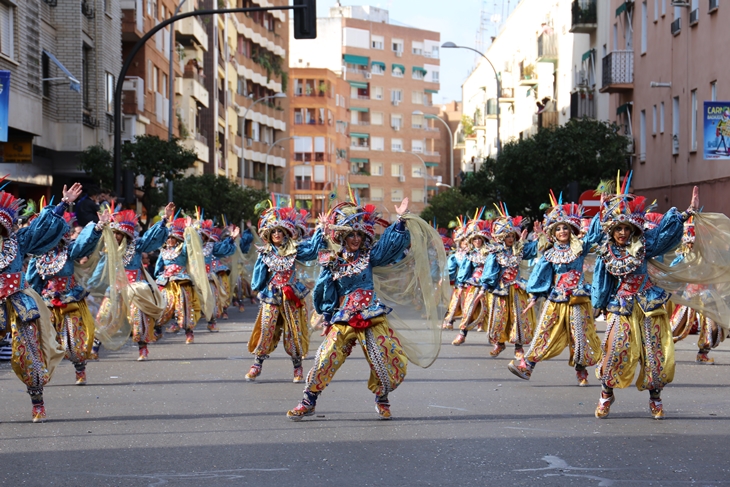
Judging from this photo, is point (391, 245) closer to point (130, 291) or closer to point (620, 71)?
point (130, 291)

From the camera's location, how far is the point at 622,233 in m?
11.1

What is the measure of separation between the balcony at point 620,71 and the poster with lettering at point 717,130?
1751 cm

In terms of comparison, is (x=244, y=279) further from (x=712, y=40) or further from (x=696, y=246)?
(x=696, y=246)

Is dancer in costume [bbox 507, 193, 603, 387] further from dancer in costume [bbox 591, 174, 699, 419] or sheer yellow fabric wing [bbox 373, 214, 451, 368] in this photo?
dancer in costume [bbox 591, 174, 699, 419]

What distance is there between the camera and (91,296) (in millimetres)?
15602

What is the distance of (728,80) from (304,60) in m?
97.3

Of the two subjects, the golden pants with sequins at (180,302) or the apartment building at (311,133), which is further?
the apartment building at (311,133)

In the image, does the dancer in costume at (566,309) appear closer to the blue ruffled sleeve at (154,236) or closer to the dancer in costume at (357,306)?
the dancer in costume at (357,306)

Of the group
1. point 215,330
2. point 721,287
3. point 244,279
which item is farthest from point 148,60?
point 721,287

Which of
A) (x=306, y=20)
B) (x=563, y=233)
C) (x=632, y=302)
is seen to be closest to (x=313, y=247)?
(x=632, y=302)

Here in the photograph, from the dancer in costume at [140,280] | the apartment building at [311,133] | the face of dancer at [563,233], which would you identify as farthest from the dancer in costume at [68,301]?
the apartment building at [311,133]

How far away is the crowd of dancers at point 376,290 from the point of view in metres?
10.9

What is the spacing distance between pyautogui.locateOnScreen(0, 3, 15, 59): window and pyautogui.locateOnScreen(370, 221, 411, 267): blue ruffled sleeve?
58.3 ft

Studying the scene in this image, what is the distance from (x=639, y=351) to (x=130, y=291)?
25.8 feet
